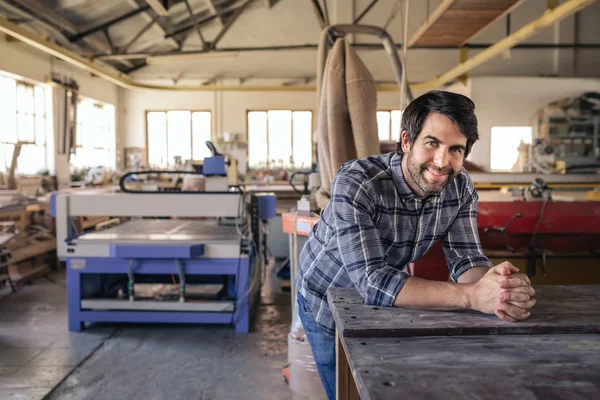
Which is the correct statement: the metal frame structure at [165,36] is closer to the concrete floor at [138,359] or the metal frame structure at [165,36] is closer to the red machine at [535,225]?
the red machine at [535,225]

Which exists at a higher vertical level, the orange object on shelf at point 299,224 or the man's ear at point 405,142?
the man's ear at point 405,142

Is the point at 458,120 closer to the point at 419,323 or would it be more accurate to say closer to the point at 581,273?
the point at 419,323

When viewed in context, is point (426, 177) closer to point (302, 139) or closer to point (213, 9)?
point (213, 9)

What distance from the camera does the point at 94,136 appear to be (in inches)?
339

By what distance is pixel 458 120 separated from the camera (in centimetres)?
112

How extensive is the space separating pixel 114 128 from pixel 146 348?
290 inches

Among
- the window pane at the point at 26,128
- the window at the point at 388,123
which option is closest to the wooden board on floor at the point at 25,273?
the window pane at the point at 26,128

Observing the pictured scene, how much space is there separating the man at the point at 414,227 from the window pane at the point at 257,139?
8338 mm

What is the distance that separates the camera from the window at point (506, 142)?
328 inches

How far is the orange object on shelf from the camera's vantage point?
2152 millimetres

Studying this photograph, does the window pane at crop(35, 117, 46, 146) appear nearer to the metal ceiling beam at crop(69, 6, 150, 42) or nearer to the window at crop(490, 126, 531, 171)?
the metal ceiling beam at crop(69, 6, 150, 42)

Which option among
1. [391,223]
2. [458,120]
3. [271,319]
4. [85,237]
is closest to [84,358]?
[85,237]

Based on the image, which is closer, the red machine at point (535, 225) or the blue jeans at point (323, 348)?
the blue jeans at point (323, 348)

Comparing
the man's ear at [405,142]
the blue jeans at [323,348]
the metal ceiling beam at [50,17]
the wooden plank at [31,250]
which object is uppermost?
the metal ceiling beam at [50,17]
